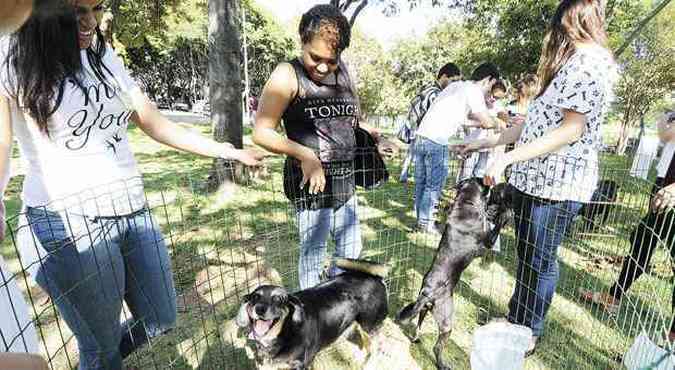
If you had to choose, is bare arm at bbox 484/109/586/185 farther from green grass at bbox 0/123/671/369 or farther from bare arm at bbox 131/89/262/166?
bare arm at bbox 131/89/262/166

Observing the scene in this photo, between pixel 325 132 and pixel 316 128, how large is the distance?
0.05 metres

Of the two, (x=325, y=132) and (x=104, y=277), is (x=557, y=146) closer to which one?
(x=325, y=132)

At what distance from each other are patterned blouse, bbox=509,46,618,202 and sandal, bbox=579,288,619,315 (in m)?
1.18

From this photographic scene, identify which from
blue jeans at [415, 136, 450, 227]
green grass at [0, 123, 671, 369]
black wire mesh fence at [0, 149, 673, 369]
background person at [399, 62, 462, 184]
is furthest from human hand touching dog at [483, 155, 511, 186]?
background person at [399, 62, 462, 184]

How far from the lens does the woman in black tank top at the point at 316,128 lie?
6.07ft

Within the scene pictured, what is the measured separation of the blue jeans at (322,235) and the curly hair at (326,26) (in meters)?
0.85

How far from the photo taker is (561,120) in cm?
187

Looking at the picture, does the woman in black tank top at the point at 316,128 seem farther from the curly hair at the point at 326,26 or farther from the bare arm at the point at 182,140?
the bare arm at the point at 182,140

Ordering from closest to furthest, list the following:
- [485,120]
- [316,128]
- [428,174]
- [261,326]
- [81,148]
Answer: [81,148], [261,326], [316,128], [485,120], [428,174]

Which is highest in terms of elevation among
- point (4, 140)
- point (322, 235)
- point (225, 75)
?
point (225, 75)

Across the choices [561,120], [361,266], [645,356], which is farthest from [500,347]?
[561,120]

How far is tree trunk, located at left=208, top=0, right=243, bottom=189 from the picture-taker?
512 cm

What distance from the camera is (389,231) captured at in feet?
13.8

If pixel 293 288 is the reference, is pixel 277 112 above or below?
above
